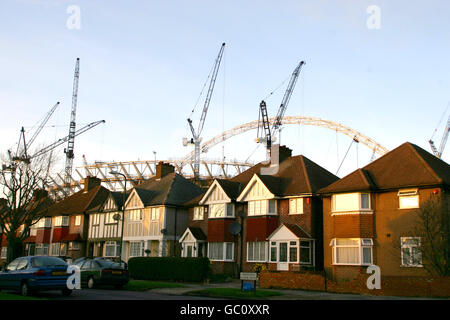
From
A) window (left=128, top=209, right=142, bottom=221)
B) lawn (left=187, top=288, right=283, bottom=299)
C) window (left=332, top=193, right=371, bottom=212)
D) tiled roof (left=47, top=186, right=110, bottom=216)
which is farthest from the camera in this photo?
tiled roof (left=47, top=186, right=110, bottom=216)

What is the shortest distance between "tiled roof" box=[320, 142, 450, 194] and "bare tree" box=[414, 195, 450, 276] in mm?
1497

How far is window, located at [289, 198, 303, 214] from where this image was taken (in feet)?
126

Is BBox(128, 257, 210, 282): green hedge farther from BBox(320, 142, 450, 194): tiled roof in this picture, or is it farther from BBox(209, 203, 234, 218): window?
BBox(320, 142, 450, 194): tiled roof

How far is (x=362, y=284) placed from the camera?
88.1 ft

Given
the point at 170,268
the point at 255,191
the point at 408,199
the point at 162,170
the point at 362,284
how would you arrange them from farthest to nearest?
the point at 162,170 < the point at 255,191 < the point at 170,268 < the point at 408,199 < the point at 362,284

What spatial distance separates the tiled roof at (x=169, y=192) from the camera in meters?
48.3

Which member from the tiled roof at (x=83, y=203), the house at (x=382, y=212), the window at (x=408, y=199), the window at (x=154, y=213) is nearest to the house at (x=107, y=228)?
the tiled roof at (x=83, y=203)

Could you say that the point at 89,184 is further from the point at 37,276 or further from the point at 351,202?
the point at 37,276

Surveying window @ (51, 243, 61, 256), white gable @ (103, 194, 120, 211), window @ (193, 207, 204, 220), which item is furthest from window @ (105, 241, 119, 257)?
window @ (51, 243, 61, 256)

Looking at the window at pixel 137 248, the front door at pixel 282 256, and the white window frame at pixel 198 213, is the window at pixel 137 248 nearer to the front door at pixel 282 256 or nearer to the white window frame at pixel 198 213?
the white window frame at pixel 198 213

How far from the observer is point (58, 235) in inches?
2421

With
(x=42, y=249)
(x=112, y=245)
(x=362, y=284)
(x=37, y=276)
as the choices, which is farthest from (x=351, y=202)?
(x=42, y=249)

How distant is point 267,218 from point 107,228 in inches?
844
